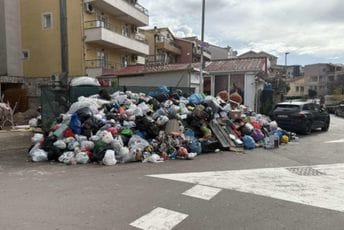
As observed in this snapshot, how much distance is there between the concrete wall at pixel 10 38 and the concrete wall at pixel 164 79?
11930 millimetres

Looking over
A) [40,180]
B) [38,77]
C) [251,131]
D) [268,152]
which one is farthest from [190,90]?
[38,77]

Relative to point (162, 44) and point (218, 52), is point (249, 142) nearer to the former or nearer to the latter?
point (162, 44)

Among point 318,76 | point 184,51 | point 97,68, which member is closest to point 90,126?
point 97,68

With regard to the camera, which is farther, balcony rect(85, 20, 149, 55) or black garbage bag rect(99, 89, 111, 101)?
balcony rect(85, 20, 149, 55)

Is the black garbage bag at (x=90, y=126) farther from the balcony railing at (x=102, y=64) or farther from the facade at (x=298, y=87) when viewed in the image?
the facade at (x=298, y=87)

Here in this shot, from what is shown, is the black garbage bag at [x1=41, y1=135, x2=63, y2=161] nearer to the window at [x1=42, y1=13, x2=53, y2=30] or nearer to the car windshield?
the car windshield

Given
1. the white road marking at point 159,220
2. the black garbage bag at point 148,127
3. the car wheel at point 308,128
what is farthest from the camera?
the car wheel at point 308,128

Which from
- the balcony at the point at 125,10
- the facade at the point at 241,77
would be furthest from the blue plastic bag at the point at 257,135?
the balcony at the point at 125,10

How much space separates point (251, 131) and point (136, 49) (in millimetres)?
24406

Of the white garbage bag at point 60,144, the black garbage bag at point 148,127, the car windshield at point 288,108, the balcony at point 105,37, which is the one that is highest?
the balcony at point 105,37

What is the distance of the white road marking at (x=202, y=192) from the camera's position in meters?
6.16

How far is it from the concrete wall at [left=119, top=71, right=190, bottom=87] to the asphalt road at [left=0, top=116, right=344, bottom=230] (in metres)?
10.7

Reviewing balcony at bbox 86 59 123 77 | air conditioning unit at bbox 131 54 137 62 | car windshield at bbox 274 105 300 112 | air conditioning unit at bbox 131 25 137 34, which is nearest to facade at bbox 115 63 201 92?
car windshield at bbox 274 105 300 112

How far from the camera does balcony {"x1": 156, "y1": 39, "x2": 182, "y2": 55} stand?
1965 inches
